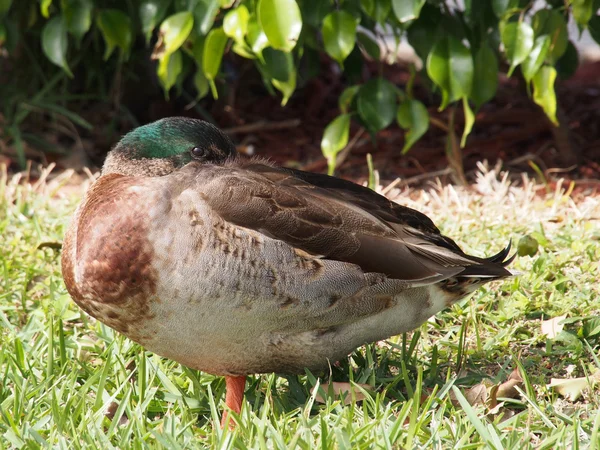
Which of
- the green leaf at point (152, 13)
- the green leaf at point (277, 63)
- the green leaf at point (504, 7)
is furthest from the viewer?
the green leaf at point (152, 13)

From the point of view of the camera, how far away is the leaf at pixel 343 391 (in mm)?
2691

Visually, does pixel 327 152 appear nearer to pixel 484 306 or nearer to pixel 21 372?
pixel 484 306

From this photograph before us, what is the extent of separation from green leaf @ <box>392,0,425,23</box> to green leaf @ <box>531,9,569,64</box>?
0.52 metres

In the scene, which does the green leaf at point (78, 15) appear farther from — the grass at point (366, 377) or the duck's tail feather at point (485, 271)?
the duck's tail feather at point (485, 271)

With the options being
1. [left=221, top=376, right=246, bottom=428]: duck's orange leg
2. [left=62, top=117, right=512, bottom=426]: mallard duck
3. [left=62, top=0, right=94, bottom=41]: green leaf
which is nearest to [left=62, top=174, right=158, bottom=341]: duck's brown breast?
[left=62, top=117, right=512, bottom=426]: mallard duck

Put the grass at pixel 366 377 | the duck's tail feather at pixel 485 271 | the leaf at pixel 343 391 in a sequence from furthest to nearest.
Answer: the duck's tail feather at pixel 485 271, the leaf at pixel 343 391, the grass at pixel 366 377

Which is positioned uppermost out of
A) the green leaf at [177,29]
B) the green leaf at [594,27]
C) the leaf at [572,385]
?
the green leaf at [594,27]

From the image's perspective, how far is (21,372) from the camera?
2.83 m

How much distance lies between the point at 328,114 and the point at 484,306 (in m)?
3.04

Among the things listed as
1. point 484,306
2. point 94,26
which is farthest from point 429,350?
point 94,26

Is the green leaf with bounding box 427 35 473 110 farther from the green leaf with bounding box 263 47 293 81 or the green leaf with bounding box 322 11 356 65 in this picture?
the green leaf with bounding box 263 47 293 81

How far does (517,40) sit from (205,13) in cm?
127

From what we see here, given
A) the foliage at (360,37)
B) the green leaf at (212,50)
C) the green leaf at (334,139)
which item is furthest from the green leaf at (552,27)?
the green leaf at (212,50)

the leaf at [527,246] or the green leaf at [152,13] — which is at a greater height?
the green leaf at [152,13]
